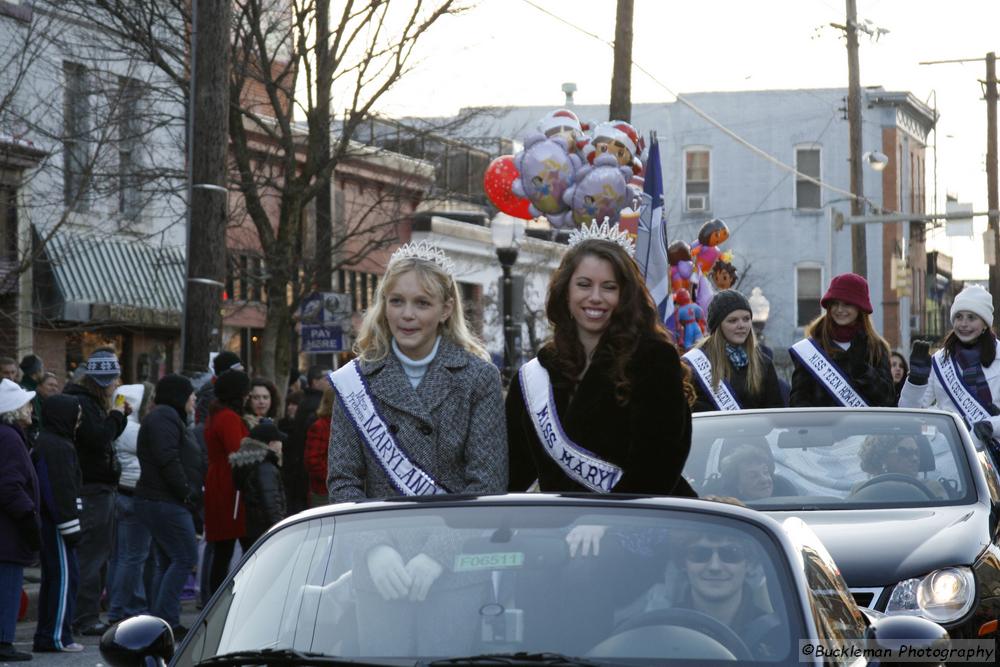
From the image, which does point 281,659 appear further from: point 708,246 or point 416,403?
point 708,246

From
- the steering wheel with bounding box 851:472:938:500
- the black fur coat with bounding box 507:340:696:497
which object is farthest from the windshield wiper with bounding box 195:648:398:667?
the steering wheel with bounding box 851:472:938:500

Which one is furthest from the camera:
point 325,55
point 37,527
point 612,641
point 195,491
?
point 325,55

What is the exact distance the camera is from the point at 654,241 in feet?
51.5

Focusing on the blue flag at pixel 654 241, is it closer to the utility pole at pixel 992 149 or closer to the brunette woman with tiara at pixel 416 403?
the brunette woman with tiara at pixel 416 403

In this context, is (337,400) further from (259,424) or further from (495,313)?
(495,313)

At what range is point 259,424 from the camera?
11992mm

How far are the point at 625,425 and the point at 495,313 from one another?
130 feet

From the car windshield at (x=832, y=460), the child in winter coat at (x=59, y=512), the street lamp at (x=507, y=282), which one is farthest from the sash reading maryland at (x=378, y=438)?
the street lamp at (x=507, y=282)

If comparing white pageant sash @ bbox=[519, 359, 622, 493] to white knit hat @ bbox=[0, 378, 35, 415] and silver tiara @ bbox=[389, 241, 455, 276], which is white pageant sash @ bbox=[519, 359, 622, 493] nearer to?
silver tiara @ bbox=[389, 241, 455, 276]

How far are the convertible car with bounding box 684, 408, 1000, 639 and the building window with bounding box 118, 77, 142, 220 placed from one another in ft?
45.4

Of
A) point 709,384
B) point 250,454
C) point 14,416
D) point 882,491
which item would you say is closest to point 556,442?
point 882,491

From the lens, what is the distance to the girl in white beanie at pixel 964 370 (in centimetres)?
1122

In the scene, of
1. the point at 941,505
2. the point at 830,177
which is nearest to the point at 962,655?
the point at 941,505

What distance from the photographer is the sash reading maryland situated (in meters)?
5.68
